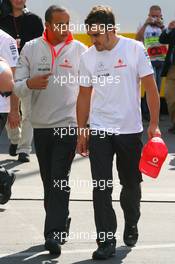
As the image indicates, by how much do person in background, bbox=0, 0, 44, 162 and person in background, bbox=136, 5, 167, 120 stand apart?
3.19 m

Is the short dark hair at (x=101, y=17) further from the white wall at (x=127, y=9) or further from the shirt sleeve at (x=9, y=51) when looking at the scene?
the white wall at (x=127, y=9)

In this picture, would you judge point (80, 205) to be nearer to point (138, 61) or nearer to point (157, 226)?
point (157, 226)

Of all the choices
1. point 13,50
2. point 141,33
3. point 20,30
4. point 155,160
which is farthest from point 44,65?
point 141,33

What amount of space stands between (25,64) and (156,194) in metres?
2.63

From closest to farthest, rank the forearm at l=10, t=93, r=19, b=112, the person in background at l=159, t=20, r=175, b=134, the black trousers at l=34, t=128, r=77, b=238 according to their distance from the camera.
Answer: the black trousers at l=34, t=128, r=77, b=238, the forearm at l=10, t=93, r=19, b=112, the person in background at l=159, t=20, r=175, b=134

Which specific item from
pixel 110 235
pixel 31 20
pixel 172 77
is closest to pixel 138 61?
pixel 110 235

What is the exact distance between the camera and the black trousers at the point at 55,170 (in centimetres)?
641

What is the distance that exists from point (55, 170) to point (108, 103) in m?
0.68

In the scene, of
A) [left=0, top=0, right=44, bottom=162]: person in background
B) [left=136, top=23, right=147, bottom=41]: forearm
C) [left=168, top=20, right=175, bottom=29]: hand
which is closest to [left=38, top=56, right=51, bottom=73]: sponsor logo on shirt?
[left=0, top=0, right=44, bottom=162]: person in background

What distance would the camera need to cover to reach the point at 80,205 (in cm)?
805

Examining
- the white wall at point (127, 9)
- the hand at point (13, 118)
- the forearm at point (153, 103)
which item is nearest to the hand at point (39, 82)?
the hand at point (13, 118)

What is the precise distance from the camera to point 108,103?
20.4ft

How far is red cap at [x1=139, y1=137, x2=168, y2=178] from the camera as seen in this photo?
243 inches

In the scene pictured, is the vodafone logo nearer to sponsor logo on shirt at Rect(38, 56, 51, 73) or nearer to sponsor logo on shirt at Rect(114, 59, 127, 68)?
sponsor logo on shirt at Rect(114, 59, 127, 68)
